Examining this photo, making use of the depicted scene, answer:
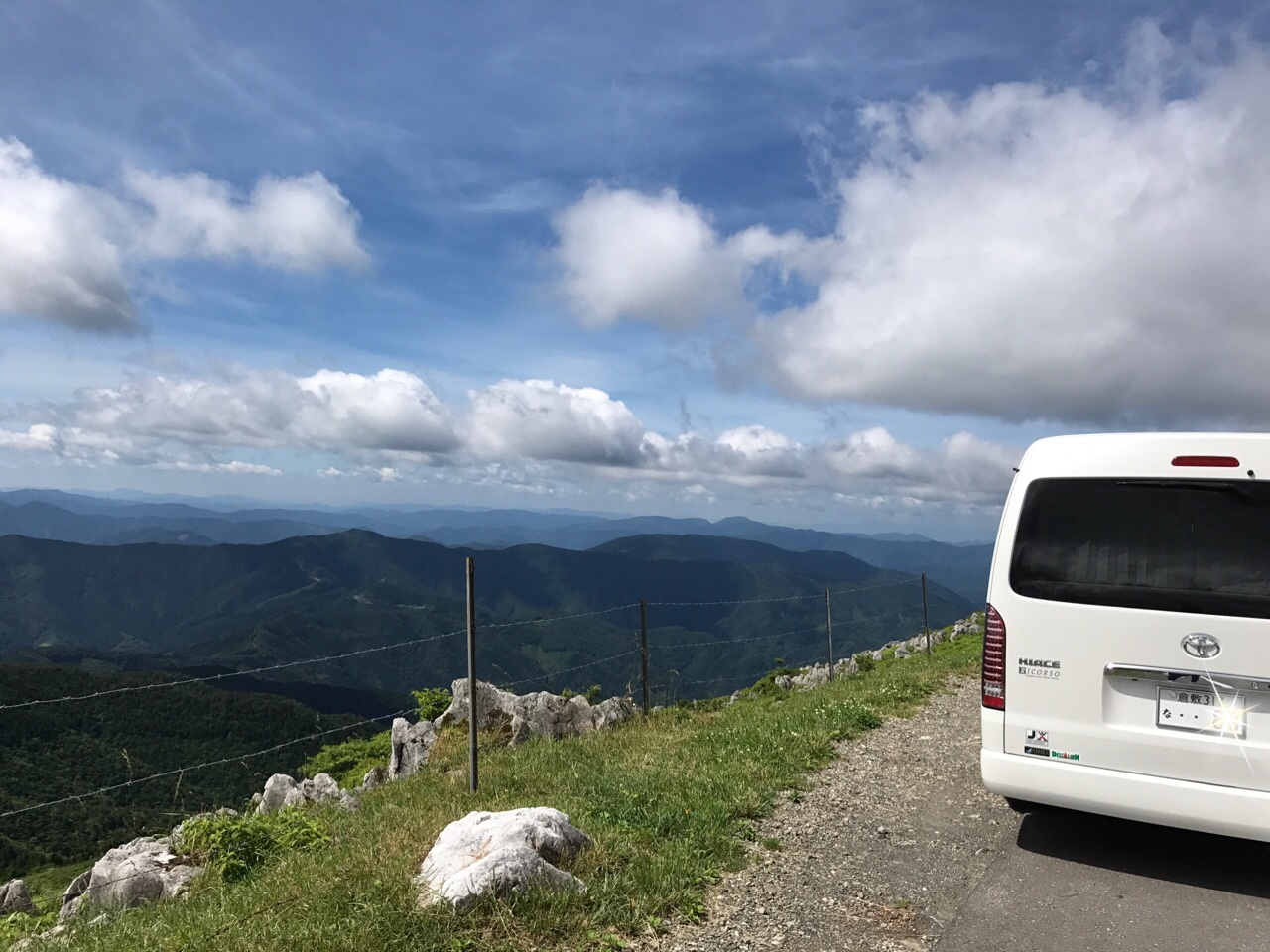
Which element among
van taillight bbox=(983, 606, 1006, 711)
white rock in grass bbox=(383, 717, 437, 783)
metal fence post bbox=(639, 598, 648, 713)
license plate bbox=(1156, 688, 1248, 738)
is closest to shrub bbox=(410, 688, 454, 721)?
white rock in grass bbox=(383, 717, 437, 783)

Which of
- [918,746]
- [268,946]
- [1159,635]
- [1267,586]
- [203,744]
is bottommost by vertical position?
[203,744]

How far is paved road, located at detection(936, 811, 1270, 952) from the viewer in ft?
15.4

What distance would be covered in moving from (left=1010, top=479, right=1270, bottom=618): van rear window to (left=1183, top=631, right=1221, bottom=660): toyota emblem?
16 centimetres

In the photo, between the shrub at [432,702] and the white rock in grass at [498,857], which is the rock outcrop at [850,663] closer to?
the shrub at [432,702]

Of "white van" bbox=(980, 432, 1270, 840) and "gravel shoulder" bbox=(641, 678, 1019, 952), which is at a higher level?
"white van" bbox=(980, 432, 1270, 840)

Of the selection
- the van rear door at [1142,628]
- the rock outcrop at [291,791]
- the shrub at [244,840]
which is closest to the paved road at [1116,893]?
the van rear door at [1142,628]

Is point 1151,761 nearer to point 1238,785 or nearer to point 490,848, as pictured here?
A: point 1238,785

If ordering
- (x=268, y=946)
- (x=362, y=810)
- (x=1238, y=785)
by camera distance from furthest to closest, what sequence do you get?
(x=362, y=810)
(x=1238, y=785)
(x=268, y=946)

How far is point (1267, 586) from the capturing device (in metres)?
4.91

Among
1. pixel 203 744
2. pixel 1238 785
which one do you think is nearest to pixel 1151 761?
pixel 1238 785

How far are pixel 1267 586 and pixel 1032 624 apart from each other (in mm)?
A: 1370

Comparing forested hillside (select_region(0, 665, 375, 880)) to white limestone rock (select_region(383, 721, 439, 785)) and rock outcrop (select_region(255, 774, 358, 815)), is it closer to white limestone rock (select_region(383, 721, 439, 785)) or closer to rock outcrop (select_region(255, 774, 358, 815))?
rock outcrop (select_region(255, 774, 358, 815))

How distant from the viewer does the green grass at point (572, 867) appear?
4633 mm

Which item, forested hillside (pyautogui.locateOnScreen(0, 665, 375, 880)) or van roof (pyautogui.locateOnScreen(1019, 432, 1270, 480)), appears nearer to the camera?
van roof (pyautogui.locateOnScreen(1019, 432, 1270, 480))
